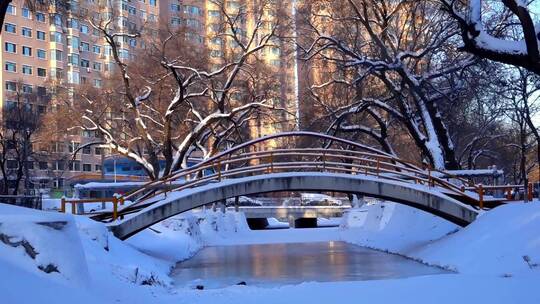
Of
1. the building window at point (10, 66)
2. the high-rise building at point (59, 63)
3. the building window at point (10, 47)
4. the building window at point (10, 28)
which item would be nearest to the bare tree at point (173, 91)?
the high-rise building at point (59, 63)

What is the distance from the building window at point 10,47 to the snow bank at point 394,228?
66.1 m

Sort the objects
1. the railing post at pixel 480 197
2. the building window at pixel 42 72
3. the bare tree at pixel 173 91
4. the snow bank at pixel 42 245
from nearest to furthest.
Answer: the snow bank at pixel 42 245
the railing post at pixel 480 197
the bare tree at pixel 173 91
the building window at pixel 42 72

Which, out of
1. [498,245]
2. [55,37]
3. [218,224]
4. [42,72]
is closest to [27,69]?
[42,72]

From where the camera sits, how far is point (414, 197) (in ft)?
80.4

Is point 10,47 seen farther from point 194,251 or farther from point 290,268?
point 290,268

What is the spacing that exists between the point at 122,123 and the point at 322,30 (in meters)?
16.6

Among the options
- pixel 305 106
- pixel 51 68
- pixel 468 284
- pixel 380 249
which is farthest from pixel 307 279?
pixel 51 68

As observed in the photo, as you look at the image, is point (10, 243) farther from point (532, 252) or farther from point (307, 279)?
point (532, 252)

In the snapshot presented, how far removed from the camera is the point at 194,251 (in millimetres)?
31047

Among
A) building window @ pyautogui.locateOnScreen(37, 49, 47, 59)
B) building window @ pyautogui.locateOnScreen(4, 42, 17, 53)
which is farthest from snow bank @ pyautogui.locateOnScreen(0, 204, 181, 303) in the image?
building window @ pyautogui.locateOnScreen(37, 49, 47, 59)

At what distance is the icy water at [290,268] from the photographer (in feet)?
61.5

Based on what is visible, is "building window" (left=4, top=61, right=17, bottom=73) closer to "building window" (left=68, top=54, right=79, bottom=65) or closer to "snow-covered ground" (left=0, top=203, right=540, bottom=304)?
"building window" (left=68, top=54, right=79, bottom=65)

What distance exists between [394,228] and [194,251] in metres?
10.3

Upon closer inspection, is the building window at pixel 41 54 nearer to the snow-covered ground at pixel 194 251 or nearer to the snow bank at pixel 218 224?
the snow bank at pixel 218 224
